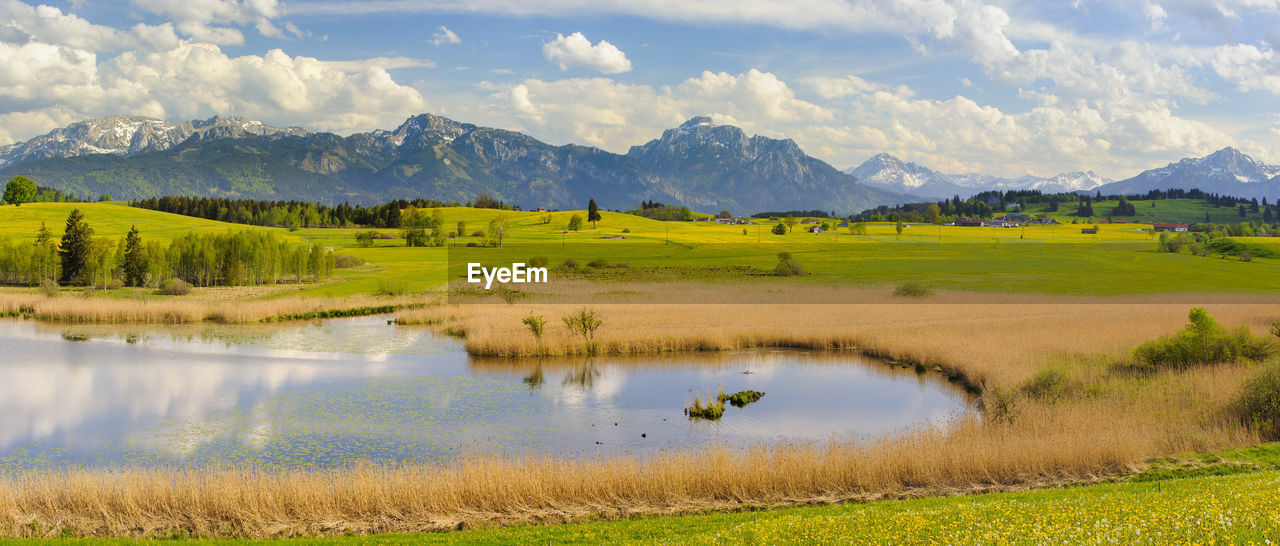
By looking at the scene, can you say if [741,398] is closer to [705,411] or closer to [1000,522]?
[705,411]

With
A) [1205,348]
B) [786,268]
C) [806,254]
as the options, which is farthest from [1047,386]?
[806,254]

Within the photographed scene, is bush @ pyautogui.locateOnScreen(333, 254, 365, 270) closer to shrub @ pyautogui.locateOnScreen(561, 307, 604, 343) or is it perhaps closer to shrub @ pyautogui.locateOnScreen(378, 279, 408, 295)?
shrub @ pyautogui.locateOnScreen(378, 279, 408, 295)

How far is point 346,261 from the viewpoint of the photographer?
110 metres

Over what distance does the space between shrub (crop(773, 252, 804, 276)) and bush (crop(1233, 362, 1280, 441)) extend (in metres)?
71.4

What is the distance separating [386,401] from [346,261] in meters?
78.5

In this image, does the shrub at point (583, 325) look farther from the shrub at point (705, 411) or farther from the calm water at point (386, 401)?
the shrub at point (705, 411)

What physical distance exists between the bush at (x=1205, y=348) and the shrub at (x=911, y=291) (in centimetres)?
4388

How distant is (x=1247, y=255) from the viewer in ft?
371

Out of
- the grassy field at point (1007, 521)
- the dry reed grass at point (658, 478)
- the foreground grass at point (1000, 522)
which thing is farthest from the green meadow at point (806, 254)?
the foreground grass at point (1000, 522)

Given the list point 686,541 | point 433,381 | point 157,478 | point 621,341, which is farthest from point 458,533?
point 621,341

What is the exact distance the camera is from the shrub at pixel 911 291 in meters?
83.4

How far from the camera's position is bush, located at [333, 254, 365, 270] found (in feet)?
355

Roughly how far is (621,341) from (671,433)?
20646 mm

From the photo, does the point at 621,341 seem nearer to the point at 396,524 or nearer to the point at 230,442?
the point at 230,442
